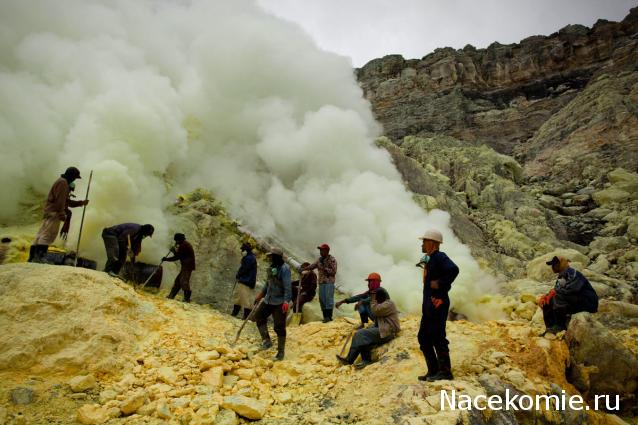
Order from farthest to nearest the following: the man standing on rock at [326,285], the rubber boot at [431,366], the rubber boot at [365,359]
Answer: the man standing on rock at [326,285], the rubber boot at [365,359], the rubber boot at [431,366]

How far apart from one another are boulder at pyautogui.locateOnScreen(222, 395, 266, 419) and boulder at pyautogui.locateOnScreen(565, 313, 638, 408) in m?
3.86

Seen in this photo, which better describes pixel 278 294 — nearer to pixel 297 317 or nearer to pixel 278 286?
pixel 278 286

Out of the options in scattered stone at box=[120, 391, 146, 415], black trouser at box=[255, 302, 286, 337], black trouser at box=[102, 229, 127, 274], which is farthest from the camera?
black trouser at box=[102, 229, 127, 274]

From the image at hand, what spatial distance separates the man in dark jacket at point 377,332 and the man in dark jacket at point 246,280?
248 cm

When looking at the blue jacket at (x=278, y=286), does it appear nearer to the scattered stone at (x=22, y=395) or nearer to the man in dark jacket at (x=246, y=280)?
the man in dark jacket at (x=246, y=280)

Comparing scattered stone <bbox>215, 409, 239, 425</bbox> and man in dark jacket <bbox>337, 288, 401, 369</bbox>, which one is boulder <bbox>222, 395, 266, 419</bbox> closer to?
scattered stone <bbox>215, 409, 239, 425</bbox>

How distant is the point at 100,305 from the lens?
14.7ft

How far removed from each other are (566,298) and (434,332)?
2652 mm

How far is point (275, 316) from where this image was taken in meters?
4.89

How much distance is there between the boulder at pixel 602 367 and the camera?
14.5 feet

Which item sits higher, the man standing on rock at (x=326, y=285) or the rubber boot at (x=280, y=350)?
the man standing on rock at (x=326, y=285)

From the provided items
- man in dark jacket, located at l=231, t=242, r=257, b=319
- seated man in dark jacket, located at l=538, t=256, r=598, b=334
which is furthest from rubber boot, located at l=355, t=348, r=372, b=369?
man in dark jacket, located at l=231, t=242, r=257, b=319

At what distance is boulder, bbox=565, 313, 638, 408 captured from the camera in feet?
14.5

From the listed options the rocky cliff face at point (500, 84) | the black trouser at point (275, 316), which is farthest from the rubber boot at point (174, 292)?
the rocky cliff face at point (500, 84)
